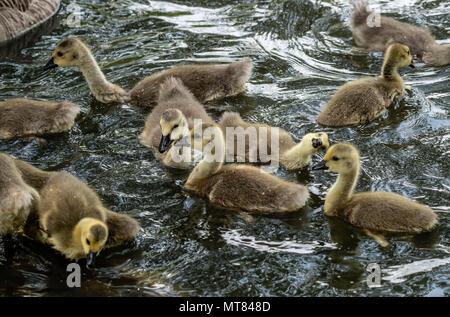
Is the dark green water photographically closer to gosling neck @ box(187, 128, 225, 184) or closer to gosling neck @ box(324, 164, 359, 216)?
gosling neck @ box(324, 164, 359, 216)

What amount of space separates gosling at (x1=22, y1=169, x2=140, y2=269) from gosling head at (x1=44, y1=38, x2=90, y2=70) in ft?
8.43

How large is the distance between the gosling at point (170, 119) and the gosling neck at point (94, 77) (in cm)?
73

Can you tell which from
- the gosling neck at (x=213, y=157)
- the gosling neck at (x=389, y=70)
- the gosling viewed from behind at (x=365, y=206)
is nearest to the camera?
the gosling viewed from behind at (x=365, y=206)

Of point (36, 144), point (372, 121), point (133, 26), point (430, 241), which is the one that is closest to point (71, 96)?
point (36, 144)

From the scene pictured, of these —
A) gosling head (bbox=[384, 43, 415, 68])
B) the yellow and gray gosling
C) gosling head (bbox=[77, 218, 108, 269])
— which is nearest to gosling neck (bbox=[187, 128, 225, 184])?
the yellow and gray gosling

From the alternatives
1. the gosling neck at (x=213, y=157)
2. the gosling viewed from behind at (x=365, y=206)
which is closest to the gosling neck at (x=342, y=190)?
the gosling viewed from behind at (x=365, y=206)

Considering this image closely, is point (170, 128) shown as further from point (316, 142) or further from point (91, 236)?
point (91, 236)

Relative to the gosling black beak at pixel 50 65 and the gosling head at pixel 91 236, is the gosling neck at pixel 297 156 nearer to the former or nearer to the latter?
the gosling head at pixel 91 236

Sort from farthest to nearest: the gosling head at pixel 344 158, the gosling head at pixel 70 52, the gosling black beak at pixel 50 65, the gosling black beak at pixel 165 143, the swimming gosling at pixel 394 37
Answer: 1. the swimming gosling at pixel 394 37
2. the gosling black beak at pixel 50 65
3. the gosling head at pixel 70 52
4. the gosling black beak at pixel 165 143
5. the gosling head at pixel 344 158

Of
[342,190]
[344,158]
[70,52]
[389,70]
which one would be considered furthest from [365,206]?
[70,52]

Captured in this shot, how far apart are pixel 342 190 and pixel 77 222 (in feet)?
6.46

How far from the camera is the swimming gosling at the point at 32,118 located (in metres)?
6.59

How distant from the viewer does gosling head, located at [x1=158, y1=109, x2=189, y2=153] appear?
228 inches

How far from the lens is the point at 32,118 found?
663 centimetres
